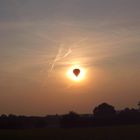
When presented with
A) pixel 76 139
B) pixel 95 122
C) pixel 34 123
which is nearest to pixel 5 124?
pixel 34 123

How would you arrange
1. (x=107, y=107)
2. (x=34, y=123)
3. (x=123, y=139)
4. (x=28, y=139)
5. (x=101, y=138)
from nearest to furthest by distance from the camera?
(x=123, y=139) → (x=101, y=138) → (x=28, y=139) → (x=34, y=123) → (x=107, y=107)

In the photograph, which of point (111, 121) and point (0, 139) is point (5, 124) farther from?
point (0, 139)

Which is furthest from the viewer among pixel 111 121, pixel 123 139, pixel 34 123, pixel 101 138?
pixel 34 123

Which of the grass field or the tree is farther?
the tree

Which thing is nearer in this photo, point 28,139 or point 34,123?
point 28,139

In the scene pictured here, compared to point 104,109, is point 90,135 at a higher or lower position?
lower

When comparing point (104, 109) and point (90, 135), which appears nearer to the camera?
point (90, 135)

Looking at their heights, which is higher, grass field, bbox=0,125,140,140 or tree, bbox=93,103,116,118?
tree, bbox=93,103,116,118

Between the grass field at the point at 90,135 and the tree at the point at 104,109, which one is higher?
the tree at the point at 104,109

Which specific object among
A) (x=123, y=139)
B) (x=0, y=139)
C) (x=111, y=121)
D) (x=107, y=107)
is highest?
(x=107, y=107)

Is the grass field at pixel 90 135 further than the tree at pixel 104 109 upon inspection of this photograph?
No

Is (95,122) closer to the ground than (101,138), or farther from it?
farther from it
